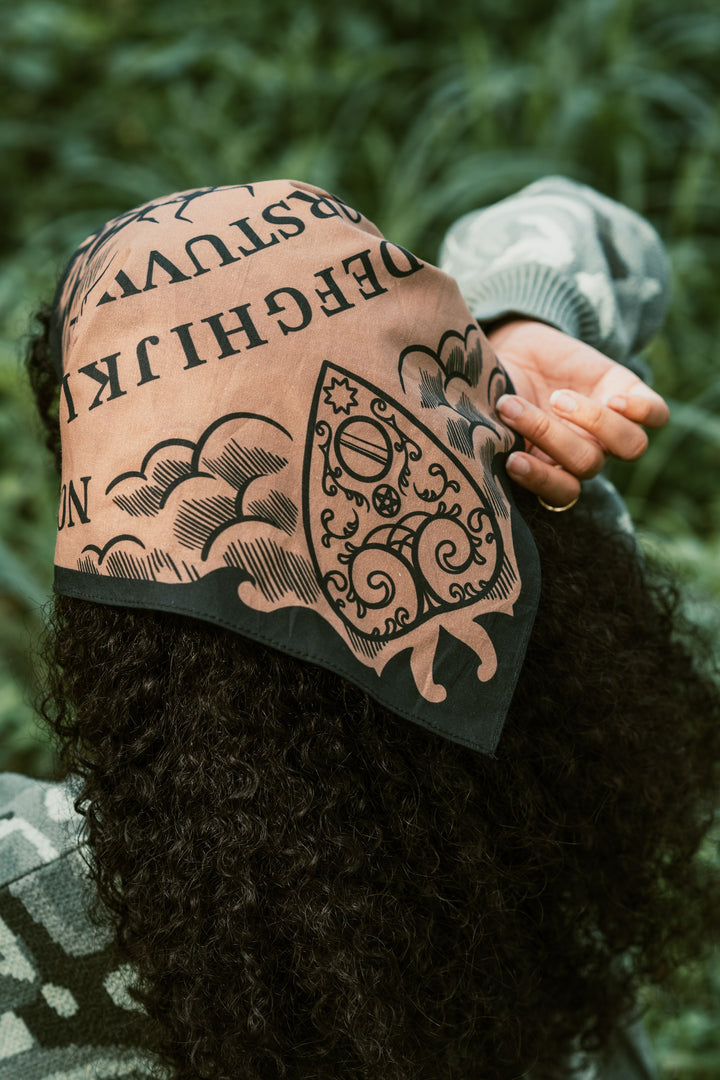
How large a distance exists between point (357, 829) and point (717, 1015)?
4.75ft

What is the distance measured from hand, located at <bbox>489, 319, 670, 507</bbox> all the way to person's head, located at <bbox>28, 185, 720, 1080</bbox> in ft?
0.16

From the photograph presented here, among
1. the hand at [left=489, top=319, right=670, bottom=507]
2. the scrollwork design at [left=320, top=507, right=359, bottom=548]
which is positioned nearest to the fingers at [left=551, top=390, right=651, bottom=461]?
the hand at [left=489, top=319, right=670, bottom=507]

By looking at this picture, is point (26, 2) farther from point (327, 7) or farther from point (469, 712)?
point (469, 712)

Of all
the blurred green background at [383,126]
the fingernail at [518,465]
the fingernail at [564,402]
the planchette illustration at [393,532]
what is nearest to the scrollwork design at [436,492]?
the planchette illustration at [393,532]

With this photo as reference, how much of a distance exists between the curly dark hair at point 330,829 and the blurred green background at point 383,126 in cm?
Result: 157

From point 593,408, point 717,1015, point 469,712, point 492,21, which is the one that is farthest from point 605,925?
point 492,21

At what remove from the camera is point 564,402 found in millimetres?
894

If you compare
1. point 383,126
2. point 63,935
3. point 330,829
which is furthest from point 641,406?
point 383,126

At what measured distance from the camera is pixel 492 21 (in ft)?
10.7

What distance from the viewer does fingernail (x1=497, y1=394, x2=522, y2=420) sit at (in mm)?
817

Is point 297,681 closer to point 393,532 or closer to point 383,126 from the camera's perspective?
point 393,532

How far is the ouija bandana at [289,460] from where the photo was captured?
0.65 meters

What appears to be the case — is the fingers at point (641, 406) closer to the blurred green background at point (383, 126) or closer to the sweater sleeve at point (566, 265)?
the sweater sleeve at point (566, 265)

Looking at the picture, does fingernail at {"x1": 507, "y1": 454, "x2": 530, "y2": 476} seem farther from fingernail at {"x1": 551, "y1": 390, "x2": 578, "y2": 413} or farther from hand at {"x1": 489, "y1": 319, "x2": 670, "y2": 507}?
fingernail at {"x1": 551, "y1": 390, "x2": 578, "y2": 413}
